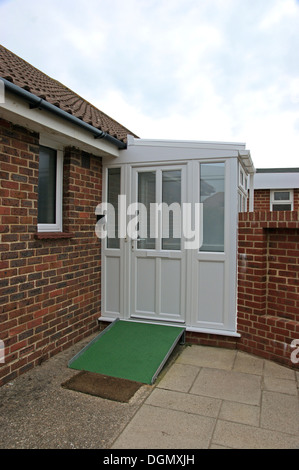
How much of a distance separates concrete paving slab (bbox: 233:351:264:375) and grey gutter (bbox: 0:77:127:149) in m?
3.24

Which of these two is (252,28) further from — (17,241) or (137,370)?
(137,370)

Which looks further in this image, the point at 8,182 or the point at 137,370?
the point at 137,370

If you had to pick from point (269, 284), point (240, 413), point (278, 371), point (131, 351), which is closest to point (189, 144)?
point (269, 284)

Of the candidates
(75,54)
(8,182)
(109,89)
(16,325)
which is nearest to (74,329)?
(16,325)

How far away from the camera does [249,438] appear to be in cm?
218

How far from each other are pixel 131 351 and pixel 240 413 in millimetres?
1444

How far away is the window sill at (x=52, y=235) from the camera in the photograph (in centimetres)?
330

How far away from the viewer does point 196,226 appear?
13.5 feet

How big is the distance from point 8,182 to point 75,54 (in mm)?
4905

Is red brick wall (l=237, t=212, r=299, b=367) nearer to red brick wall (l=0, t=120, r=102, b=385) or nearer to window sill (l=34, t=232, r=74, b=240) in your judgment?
red brick wall (l=0, t=120, r=102, b=385)

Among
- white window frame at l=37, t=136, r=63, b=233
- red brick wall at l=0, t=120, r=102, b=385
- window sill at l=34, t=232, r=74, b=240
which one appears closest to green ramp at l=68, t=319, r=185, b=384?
red brick wall at l=0, t=120, r=102, b=385

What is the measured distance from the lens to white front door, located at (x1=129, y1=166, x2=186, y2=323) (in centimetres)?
421

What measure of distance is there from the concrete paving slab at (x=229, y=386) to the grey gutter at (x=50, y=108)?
3045mm

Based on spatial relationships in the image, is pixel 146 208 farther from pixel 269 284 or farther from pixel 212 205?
pixel 269 284
